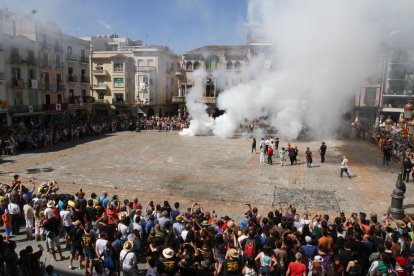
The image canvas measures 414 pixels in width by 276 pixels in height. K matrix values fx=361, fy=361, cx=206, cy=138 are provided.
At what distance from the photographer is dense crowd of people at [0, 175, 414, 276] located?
24.1ft

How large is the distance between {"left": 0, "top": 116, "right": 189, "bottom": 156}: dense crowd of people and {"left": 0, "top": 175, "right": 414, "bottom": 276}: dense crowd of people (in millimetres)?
18515

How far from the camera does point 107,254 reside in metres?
8.03

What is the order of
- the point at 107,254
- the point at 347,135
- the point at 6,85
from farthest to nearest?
the point at 347,135
the point at 6,85
the point at 107,254

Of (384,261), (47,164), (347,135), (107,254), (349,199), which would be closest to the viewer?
(384,261)

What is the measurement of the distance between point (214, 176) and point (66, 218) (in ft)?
36.7

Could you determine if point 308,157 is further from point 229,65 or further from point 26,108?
point 229,65

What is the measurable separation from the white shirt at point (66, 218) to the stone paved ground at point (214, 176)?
108 centimetres

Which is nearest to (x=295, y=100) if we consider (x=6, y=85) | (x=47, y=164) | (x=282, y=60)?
(x=282, y=60)

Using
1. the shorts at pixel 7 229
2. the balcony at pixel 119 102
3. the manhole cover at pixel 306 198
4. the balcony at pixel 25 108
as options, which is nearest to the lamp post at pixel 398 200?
the manhole cover at pixel 306 198

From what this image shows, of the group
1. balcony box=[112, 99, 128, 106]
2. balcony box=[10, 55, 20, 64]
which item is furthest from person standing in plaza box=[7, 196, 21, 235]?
balcony box=[112, 99, 128, 106]

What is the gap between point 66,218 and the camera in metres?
10.0

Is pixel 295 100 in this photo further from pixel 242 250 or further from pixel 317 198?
pixel 242 250

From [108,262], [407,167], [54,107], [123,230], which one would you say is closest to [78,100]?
[54,107]

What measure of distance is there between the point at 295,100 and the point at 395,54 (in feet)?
66.7
